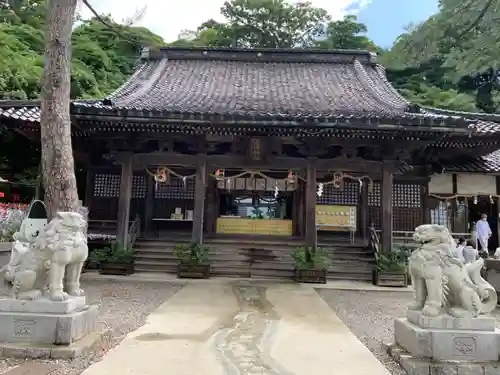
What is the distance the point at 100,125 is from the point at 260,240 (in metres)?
6.11

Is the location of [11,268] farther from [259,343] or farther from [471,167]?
[471,167]

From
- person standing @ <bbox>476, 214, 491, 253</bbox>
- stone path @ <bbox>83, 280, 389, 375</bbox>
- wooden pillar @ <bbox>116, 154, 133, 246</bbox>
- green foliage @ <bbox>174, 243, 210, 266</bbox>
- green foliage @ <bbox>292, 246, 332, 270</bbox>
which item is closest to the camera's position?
stone path @ <bbox>83, 280, 389, 375</bbox>

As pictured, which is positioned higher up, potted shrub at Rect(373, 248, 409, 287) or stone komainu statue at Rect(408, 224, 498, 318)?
stone komainu statue at Rect(408, 224, 498, 318)

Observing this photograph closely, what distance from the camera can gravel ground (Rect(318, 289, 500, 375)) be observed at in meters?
4.78

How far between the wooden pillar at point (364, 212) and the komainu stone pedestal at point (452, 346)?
959 cm

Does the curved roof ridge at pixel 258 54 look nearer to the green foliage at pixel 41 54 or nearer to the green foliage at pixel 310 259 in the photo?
the green foliage at pixel 41 54

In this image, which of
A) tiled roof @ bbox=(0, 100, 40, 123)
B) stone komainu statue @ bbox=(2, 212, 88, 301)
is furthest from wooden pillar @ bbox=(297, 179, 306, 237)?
stone komainu statue @ bbox=(2, 212, 88, 301)

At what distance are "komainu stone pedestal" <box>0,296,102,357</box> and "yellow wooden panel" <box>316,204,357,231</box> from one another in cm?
1044

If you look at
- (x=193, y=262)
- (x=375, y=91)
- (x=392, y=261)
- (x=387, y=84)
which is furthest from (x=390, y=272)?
(x=387, y=84)

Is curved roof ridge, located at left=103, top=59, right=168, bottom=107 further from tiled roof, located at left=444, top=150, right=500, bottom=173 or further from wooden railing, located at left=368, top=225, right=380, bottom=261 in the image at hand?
tiled roof, located at left=444, top=150, right=500, bottom=173

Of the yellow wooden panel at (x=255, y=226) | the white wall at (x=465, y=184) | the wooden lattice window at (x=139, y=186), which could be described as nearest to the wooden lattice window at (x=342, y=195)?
the yellow wooden panel at (x=255, y=226)

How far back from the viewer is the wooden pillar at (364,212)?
13.4 m

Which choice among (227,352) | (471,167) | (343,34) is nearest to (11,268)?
(227,352)

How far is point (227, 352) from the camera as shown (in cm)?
424
